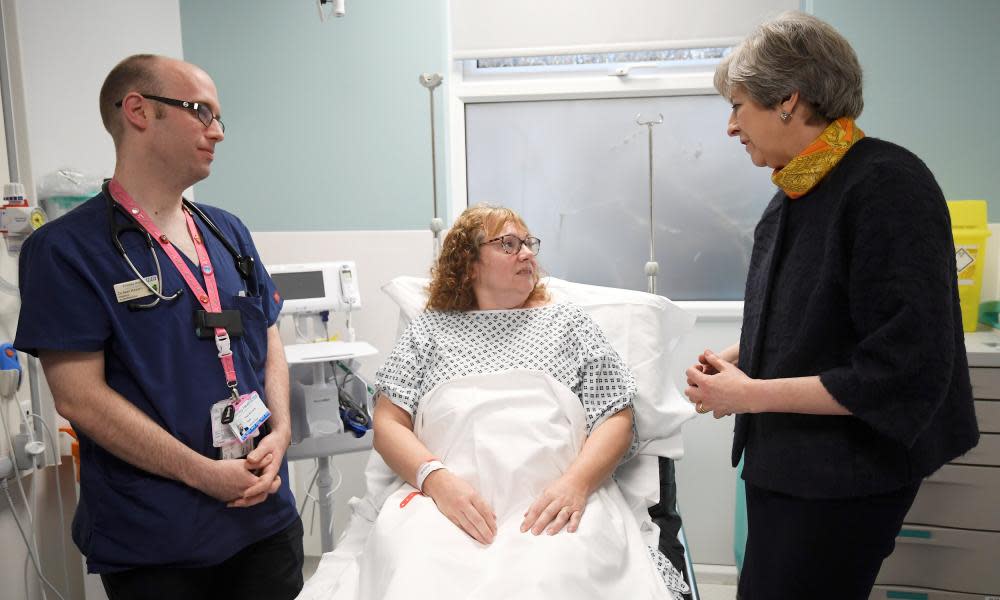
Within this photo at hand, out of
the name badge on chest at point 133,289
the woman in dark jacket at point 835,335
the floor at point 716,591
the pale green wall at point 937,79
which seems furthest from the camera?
the floor at point 716,591

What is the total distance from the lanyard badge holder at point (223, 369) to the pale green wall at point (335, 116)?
1.38 metres

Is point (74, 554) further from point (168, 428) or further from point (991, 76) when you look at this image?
point (991, 76)

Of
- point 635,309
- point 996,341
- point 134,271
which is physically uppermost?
point 134,271

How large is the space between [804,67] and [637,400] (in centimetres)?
102

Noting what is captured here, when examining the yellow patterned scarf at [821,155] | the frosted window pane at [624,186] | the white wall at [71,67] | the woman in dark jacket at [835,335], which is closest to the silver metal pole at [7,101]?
the white wall at [71,67]

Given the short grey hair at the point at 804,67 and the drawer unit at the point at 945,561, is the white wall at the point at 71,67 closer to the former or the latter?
the short grey hair at the point at 804,67

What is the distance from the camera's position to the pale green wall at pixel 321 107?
266 centimetres

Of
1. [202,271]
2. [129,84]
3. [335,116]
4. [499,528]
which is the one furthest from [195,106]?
[335,116]

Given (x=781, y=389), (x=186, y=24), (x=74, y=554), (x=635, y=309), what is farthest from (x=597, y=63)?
(x=74, y=554)

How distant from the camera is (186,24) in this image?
276cm

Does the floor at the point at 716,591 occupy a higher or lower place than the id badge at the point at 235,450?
lower

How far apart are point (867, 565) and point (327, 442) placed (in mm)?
1374

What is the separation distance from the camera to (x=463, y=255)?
180cm

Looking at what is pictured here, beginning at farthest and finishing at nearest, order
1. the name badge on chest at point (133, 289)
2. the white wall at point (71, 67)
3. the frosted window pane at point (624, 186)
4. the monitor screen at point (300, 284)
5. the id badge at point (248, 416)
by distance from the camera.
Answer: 1. the frosted window pane at point (624, 186)
2. the monitor screen at point (300, 284)
3. the white wall at point (71, 67)
4. the id badge at point (248, 416)
5. the name badge on chest at point (133, 289)
